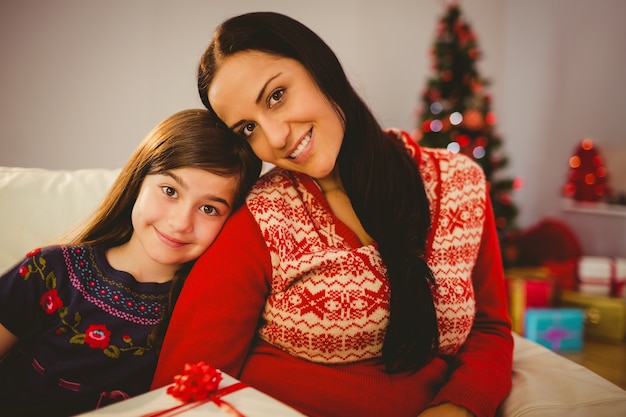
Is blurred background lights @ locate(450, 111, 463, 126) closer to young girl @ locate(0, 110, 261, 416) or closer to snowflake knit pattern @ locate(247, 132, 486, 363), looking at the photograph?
snowflake knit pattern @ locate(247, 132, 486, 363)

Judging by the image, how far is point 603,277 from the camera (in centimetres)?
285

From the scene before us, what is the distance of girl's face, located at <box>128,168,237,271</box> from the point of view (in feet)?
3.35

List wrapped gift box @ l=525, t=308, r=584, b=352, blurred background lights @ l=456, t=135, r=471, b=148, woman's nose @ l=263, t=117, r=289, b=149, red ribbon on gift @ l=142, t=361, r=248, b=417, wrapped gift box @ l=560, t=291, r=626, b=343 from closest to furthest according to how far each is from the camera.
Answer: red ribbon on gift @ l=142, t=361, r=248, b=417 < woman's nose @ l=263, t=117, r=289, b=149 < wrapped gift box @ l=525, t=308, r=584, b=352 < wrapped gift box @ l=560, t=291, r=626, b=343 < blurred background lights @ l=456, t=135, r=471, b=148

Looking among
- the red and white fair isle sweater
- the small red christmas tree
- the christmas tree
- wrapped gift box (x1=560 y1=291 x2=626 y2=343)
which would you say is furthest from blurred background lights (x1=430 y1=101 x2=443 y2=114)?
the red and white fair isle sweater

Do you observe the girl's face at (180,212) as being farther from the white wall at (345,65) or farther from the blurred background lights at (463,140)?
the blurred background lights at (463,140)

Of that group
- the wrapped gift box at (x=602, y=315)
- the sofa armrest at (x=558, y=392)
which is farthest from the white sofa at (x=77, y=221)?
the wrapped gift box at (x=602, y=315)

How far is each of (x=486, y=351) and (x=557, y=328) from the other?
189 centimetres

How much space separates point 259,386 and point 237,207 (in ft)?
1.34

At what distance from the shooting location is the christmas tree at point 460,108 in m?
3.15

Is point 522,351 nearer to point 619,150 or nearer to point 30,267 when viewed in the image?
point 30,267

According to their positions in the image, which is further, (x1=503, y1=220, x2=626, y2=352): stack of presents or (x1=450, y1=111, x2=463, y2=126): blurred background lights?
(x1=450, y1=111, x2=463, y2=126): blurred background lights

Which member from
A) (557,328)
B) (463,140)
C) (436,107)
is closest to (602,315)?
(557,328)

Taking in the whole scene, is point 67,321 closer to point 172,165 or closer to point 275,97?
point 172,165

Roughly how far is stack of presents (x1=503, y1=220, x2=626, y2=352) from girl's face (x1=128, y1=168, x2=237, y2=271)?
7.28 ft
